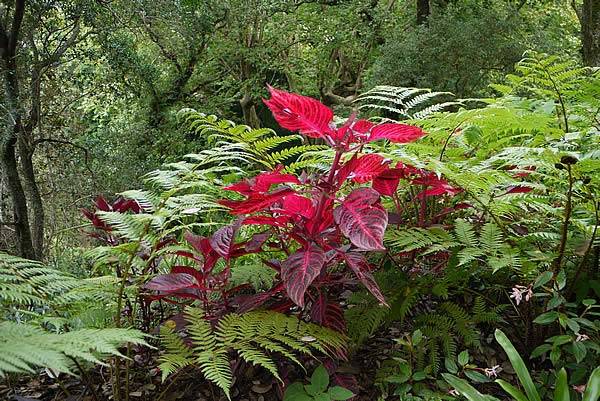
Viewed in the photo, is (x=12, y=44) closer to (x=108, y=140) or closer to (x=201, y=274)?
(x=108, y=140)

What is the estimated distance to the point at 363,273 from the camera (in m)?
1.11

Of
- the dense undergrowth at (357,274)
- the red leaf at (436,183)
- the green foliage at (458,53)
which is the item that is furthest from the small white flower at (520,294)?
the green foliage at (458,53)

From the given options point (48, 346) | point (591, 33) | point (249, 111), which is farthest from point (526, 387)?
point (249, 111)

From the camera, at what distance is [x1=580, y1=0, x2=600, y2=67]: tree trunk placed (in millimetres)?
4191

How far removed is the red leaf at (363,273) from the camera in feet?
3.55

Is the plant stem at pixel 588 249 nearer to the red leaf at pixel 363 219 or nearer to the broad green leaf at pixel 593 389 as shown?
the broad green leaf at pixel 593 389

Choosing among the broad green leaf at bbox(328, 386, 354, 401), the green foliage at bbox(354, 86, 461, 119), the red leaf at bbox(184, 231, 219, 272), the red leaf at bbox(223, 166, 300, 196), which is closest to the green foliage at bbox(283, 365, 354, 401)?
the broad green leaf at bbox(328, 386, 354, 401)

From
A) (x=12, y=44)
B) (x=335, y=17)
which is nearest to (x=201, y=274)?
(x=12, y=44)

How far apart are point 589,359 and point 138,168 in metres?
6.03

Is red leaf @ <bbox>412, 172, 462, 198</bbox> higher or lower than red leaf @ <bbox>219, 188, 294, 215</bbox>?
lower

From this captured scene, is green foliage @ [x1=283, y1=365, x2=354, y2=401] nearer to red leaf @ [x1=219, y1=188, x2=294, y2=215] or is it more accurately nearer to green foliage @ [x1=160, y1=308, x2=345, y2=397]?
green foliage @ [x1=160, y1=308, x2=345, y2=397]

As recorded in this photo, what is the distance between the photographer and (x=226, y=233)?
1.28 meters

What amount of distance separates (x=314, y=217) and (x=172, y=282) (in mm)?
377

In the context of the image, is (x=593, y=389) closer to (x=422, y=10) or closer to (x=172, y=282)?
(x=172, y=282)
